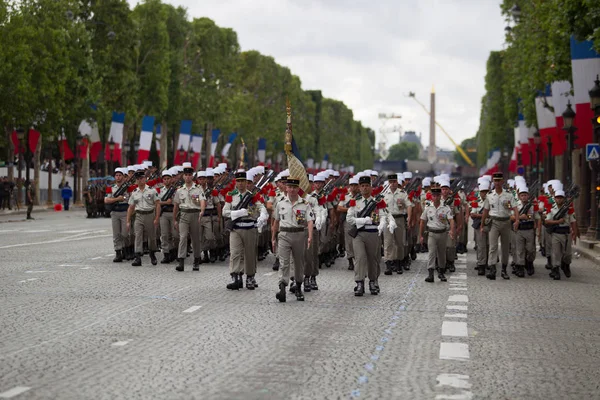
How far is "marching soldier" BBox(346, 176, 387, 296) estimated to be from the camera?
1811 centimetres

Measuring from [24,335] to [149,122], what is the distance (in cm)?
5488

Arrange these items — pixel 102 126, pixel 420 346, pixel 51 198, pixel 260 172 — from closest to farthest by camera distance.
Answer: pixel 420 346
pixel 260 172
pixel 51 198
pixel 102 126

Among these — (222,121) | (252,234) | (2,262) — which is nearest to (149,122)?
(222,121)

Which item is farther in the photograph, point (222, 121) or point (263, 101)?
point (263, 101)

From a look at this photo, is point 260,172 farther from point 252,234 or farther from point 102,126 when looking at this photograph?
point 102,126

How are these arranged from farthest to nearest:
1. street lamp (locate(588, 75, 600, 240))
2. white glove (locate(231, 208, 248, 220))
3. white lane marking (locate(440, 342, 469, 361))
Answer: street lamp (locate(588, 75, 600, 240)) < white glove (locate(231, 208, 248, 220)) < white lane marking (locate(440, 342, 469, 361))

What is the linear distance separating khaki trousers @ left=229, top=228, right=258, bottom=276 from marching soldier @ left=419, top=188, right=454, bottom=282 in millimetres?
3797

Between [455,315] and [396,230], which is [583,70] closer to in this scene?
[396,230]

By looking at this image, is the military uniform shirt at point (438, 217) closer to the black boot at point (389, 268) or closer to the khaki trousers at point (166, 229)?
the black boot at point (389, 268)

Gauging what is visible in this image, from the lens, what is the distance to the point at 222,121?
3607 inches

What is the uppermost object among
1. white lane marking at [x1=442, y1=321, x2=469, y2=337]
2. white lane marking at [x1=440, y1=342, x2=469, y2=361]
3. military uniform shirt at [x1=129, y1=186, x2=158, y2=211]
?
military uniform shirt at [x1=129, y1=186, x2=158, y2=211]

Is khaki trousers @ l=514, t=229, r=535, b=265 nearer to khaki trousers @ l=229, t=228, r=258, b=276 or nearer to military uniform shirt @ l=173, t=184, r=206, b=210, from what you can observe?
military uniform shirt @ l=173, t=184, r=206, b=210

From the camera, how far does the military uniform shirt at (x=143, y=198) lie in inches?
947

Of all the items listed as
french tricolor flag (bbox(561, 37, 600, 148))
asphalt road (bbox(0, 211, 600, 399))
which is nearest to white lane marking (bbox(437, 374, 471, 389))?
asphalt road (bbox(0, 211, 600, 399))
